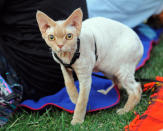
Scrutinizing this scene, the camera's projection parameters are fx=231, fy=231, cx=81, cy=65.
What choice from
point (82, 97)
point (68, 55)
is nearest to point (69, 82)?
point (82, 97)

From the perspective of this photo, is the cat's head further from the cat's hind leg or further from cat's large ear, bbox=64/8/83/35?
the cat's hind leg

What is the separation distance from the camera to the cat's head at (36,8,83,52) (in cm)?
114

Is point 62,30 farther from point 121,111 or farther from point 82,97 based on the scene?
point 121,111

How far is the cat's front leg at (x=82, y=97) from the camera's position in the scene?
1.39 metres

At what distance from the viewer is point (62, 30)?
115 centimetres

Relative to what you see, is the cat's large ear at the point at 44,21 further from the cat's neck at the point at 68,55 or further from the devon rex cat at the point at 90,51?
the cat's neck at the point at 68,55

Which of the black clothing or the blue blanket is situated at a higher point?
the black clothing

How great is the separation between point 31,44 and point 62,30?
639 mm

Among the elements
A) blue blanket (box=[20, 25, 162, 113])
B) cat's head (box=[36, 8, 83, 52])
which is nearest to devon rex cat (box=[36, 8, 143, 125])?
cat's head (box=[36, 8, 83, 52])

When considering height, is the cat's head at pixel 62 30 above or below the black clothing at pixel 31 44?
above

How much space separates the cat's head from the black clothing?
17.9 inches

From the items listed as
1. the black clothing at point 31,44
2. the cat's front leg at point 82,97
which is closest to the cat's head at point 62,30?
the cat's front leg at point 82,97

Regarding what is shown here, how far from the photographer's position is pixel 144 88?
6.01 ft

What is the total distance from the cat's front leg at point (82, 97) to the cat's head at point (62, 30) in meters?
0.28
